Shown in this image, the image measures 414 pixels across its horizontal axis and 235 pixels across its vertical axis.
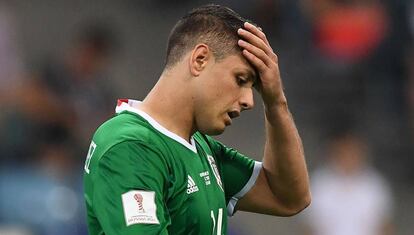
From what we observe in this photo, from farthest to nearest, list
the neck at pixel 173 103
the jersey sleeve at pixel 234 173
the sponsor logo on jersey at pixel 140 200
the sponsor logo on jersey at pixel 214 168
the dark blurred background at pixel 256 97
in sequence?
1. the dark blurred background at pixel 256 97
2. the jersey sleeve at pixel 234 173
3. the sponsor logo on jersey at pixel 214 168
4. the neck at pixel 173 103
5. the sponsor logo on jersey at pixel 140 200

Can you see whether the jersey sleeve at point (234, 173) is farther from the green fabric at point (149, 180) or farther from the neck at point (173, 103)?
the neck at point (173, 103)

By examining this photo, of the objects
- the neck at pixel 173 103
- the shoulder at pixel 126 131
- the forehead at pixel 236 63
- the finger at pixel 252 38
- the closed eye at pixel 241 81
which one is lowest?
→ the shoulder at pixel 126 131

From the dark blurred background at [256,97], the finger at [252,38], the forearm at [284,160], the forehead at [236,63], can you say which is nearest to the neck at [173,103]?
the forehead at [236,63]

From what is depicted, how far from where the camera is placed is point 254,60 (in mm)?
3723

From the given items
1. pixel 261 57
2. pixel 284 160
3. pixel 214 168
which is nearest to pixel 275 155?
pixel 284 160

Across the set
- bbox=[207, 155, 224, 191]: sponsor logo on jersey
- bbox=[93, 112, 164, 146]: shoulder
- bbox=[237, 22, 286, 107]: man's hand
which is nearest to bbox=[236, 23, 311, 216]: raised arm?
bbox=[237, 22, 286, 107]: man's hand

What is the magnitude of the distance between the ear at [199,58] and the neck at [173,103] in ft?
0.17

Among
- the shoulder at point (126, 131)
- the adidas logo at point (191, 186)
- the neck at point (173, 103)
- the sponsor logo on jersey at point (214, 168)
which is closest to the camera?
the shoulder at point (126, 131)

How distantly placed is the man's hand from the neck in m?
0.24

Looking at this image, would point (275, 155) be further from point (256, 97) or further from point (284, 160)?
point (256, 97)

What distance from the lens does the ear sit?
3701 millimetres

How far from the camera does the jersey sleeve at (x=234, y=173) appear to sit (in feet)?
13.9

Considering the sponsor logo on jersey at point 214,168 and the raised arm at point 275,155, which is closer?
the raised arm at point 275,155

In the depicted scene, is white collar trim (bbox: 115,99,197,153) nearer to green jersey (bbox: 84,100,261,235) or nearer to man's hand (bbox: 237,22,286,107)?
green jersey (bbox: 84,100,261,235)
